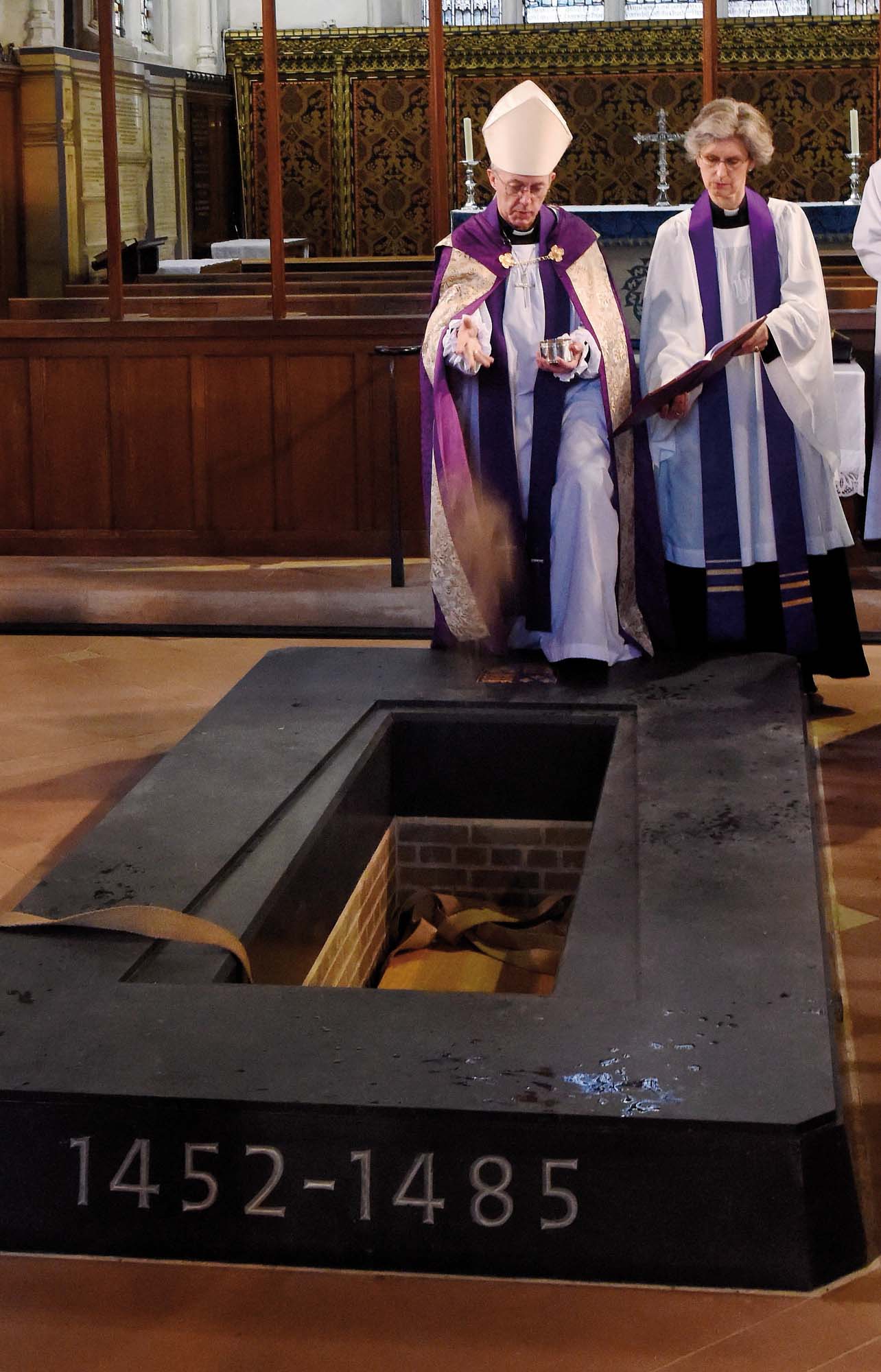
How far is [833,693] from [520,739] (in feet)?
5.32

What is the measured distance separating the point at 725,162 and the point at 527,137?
0.55 m

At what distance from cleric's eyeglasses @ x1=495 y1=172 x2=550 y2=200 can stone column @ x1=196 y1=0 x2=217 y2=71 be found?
1028 centimetres

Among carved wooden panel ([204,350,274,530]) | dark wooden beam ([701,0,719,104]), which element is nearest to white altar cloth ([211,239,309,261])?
carved wooden panel ([204,350,274,530])

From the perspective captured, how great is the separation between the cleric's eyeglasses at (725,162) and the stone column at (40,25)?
771cm

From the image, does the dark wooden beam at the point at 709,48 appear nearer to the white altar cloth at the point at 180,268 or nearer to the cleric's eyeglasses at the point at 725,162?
the cleric's eyeglasses at the point at 725,162

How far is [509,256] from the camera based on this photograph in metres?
4.89

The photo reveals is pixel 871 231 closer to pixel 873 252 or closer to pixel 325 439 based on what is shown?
pixel 873 252

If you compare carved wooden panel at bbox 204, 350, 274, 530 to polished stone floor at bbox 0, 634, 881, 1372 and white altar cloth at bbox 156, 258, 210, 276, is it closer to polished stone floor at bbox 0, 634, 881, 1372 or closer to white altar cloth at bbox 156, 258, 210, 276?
white altar cloth at bbox 156, 258, 210, 276

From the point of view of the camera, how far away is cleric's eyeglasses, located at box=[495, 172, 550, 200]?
4.74 metres

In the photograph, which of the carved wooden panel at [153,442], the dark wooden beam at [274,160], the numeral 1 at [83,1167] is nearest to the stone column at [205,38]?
the dark wooden beam at [274,160]

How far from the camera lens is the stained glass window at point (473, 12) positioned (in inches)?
592

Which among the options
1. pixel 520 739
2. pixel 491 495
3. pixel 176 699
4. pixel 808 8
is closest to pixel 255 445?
pixel 176 699

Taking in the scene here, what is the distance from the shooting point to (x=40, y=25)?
11398 mm

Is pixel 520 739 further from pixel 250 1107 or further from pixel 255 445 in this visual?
pixel 255 445
